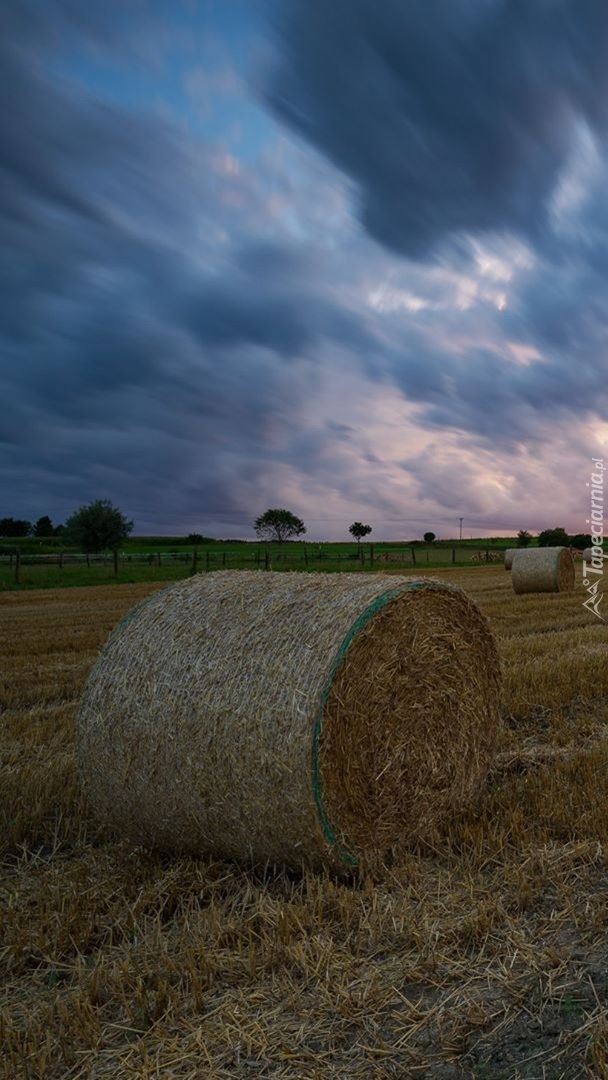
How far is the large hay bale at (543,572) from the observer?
2056 cm

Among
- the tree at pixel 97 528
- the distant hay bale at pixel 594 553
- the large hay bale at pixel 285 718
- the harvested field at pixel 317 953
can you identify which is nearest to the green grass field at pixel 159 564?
the tree at pixel 97 528

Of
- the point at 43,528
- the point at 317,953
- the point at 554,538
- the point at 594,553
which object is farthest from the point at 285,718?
the point at 43,528

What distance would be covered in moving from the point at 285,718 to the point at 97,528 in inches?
1799

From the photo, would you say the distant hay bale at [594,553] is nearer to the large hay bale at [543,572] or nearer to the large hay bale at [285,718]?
the large hay bale at [543,572]

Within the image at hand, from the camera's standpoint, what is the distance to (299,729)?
4.32 meters

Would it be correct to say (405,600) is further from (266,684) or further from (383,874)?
(383,874)

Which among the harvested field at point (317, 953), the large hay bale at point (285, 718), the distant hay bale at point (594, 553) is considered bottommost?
the harvested field at point (317, 953)

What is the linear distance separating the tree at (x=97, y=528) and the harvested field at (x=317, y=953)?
43.7 metres

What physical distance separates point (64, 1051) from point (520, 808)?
2.97 m

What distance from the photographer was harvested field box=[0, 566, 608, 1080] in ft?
9.56

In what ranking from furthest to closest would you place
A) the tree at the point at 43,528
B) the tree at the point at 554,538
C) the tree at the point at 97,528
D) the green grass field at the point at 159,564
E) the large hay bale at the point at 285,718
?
the tree at the point at 43,528
the tree at the point at 554,538
the tree at the point at 97,528
the green grass field at the point at 159,564
the large hay bale at the point at 285,718

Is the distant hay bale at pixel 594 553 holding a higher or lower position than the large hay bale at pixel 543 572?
higher

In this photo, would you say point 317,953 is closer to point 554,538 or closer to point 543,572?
point 543,572

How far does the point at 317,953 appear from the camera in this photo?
11.4 feet
